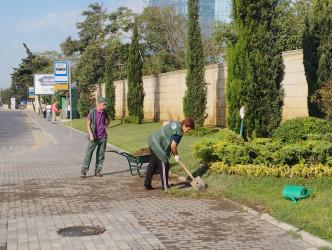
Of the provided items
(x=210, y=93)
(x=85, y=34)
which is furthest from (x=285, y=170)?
(x=85, y=34)

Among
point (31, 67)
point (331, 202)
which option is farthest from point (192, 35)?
point (31, 67)

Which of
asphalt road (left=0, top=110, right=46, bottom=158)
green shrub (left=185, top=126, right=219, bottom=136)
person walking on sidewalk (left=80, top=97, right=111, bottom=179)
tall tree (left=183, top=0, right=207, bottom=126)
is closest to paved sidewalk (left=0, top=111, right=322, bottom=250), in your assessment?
person walking on sidewalk (left=80, top=97, right=111, bottom=179)

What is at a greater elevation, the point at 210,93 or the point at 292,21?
the point at 292,21

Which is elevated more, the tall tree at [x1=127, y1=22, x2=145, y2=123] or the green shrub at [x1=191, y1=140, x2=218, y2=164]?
the tall tree at [x1=127, y1=22, x2=145, y2=123]

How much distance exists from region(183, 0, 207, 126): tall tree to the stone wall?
1.23 metres

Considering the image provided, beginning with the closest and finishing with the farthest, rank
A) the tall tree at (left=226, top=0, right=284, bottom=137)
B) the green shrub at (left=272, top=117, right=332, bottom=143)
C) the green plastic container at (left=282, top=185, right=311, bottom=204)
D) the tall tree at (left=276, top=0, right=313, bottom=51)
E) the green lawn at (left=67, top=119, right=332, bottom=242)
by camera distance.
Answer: the green lawn at (left=67, top=119, right=332, bottom=242), the green plastic container at (left=282, top=185, right=311, bottom=204), the green shrub at (left=272, top=117, right=332, bottom=143), the tall tree at (left=226, top=0, right=284, bottom=137), the tall tree at (left=276, top=0, right=313, bottom=51)

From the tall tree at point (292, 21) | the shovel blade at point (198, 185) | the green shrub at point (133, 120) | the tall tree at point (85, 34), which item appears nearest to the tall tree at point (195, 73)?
the tall tree at point (292, 21)

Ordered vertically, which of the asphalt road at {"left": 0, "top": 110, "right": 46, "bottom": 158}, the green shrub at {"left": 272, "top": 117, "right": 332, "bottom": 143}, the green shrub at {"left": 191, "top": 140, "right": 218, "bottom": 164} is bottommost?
the asphalt road at {"left": 0, "top": 110, "right": 46, "bottom": 158}

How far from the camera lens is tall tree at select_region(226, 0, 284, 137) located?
39.9 ft

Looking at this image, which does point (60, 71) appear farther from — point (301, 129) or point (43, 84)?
point (43, 84)

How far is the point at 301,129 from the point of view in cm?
1010

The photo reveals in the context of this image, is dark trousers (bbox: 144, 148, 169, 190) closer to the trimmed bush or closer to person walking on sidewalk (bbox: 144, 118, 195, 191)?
person walking on sidewalk (bbox: 144, 118, 195, 191)

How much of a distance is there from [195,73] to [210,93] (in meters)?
2.31

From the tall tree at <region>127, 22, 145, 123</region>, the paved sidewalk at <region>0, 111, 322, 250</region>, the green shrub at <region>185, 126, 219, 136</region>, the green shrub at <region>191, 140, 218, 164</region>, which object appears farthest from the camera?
the tall tree at <region>127, 22, 145, 123</region>
